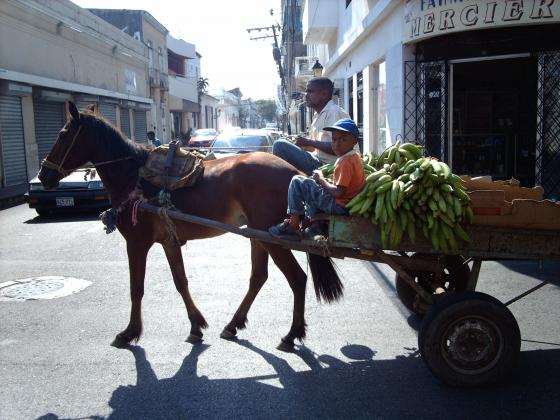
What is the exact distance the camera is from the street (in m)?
3.63

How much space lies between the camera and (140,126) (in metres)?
32.4

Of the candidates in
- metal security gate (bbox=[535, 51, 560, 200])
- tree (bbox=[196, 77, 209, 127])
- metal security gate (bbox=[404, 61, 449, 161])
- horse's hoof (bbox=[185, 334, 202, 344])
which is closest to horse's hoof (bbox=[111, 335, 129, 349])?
horse's hoof (bbox=[185, 334, 202, 344])

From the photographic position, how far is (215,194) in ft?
15.7

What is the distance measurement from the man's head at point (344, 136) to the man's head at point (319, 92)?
1.31 metres

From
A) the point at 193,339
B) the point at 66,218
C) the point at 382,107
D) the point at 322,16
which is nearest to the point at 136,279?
the point at 193,339

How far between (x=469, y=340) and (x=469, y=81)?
10176 mm

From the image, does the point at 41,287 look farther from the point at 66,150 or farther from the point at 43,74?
the point at 43,74

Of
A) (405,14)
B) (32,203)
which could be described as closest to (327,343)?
(405,14)

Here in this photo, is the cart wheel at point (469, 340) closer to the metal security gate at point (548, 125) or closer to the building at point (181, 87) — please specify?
the metal security gate at point (548, 125)

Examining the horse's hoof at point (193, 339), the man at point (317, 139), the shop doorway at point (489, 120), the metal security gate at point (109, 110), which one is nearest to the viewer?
the horse's hoof at point (193, 339)

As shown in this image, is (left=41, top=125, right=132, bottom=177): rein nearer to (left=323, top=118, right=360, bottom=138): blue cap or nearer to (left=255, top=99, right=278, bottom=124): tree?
(left=323, top=118, right=360, bottom=138): blue cap

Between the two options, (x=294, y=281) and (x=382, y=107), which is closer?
(x=294, y=281)

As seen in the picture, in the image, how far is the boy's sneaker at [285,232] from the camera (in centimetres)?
415

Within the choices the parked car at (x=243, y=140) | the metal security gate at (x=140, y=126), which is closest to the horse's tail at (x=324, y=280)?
the parked car at (x=243, y=140)
